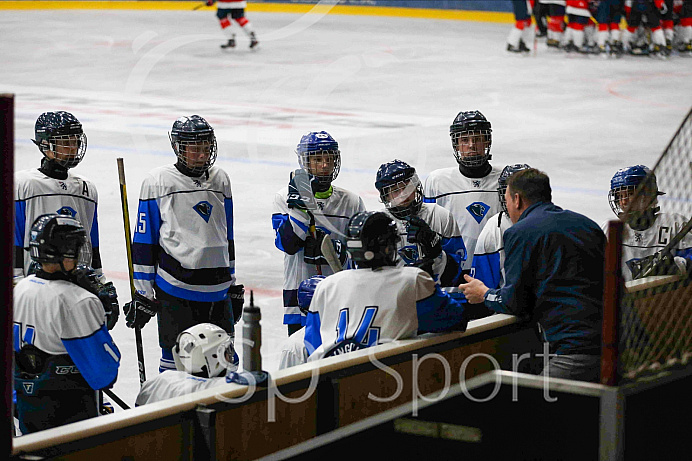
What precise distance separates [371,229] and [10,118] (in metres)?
2.02

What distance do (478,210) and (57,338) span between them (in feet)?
9.42

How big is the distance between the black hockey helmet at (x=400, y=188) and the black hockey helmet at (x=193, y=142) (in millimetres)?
994

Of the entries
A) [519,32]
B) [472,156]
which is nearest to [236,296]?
[472,156]

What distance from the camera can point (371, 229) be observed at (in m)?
4.53

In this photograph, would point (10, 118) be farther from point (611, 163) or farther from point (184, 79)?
point (184, 79)

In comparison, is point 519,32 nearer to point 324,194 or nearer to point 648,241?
point 648,241

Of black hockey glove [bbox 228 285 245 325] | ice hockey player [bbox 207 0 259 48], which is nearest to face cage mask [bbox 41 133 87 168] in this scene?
black hockey glove [bbox 228 285 245 325]

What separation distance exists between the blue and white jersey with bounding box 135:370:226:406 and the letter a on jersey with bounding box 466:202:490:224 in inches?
102

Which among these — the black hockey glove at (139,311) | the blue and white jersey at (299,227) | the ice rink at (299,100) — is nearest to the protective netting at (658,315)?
the blue and white jersey at (299,227)

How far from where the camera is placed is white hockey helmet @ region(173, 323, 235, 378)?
4.27 meters

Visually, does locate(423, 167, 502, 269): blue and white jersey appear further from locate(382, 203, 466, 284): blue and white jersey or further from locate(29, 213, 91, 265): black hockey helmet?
locate(29, 213, 91, 265): black hockey helmet

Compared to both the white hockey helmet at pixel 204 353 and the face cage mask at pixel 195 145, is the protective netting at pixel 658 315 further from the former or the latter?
the face cage mask at pixel 195 145

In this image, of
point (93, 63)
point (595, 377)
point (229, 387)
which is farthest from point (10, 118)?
point (93, 63)

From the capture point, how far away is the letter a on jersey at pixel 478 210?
6414 millimetres
